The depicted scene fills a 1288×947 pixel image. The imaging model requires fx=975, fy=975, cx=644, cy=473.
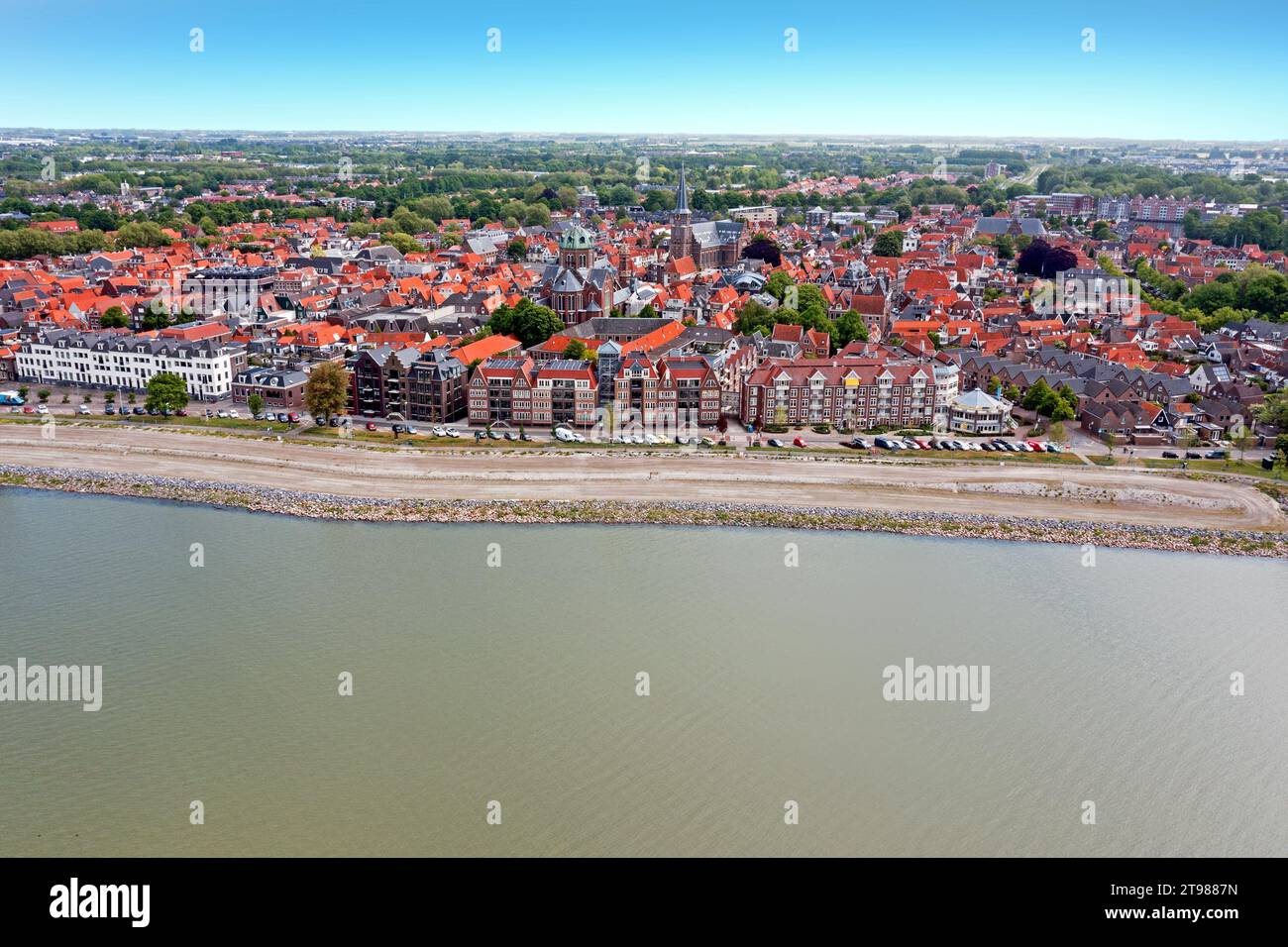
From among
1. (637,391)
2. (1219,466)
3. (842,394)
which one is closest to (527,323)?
(637,391)

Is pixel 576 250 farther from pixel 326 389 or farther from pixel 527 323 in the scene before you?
pixel 326 389

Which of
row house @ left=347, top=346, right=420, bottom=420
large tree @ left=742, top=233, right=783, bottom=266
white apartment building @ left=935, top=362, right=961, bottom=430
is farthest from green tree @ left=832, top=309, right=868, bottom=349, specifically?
large tree @ left=742, top=233, right=783, bottom=266

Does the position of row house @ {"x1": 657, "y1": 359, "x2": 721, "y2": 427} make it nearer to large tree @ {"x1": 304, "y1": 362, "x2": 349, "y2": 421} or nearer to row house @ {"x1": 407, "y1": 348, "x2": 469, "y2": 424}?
→ row house @ {"x1": 407, "y1": 348, "x2": 469, "y2": 424}

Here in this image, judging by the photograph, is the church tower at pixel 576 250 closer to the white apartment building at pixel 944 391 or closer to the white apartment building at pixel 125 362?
the white apartment building at pixel 125 362

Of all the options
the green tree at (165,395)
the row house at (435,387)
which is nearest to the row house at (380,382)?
the row house at (435,387)

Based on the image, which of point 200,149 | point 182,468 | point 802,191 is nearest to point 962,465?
point 182,468

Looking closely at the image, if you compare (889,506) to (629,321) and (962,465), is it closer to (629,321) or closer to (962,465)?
(962,465)
